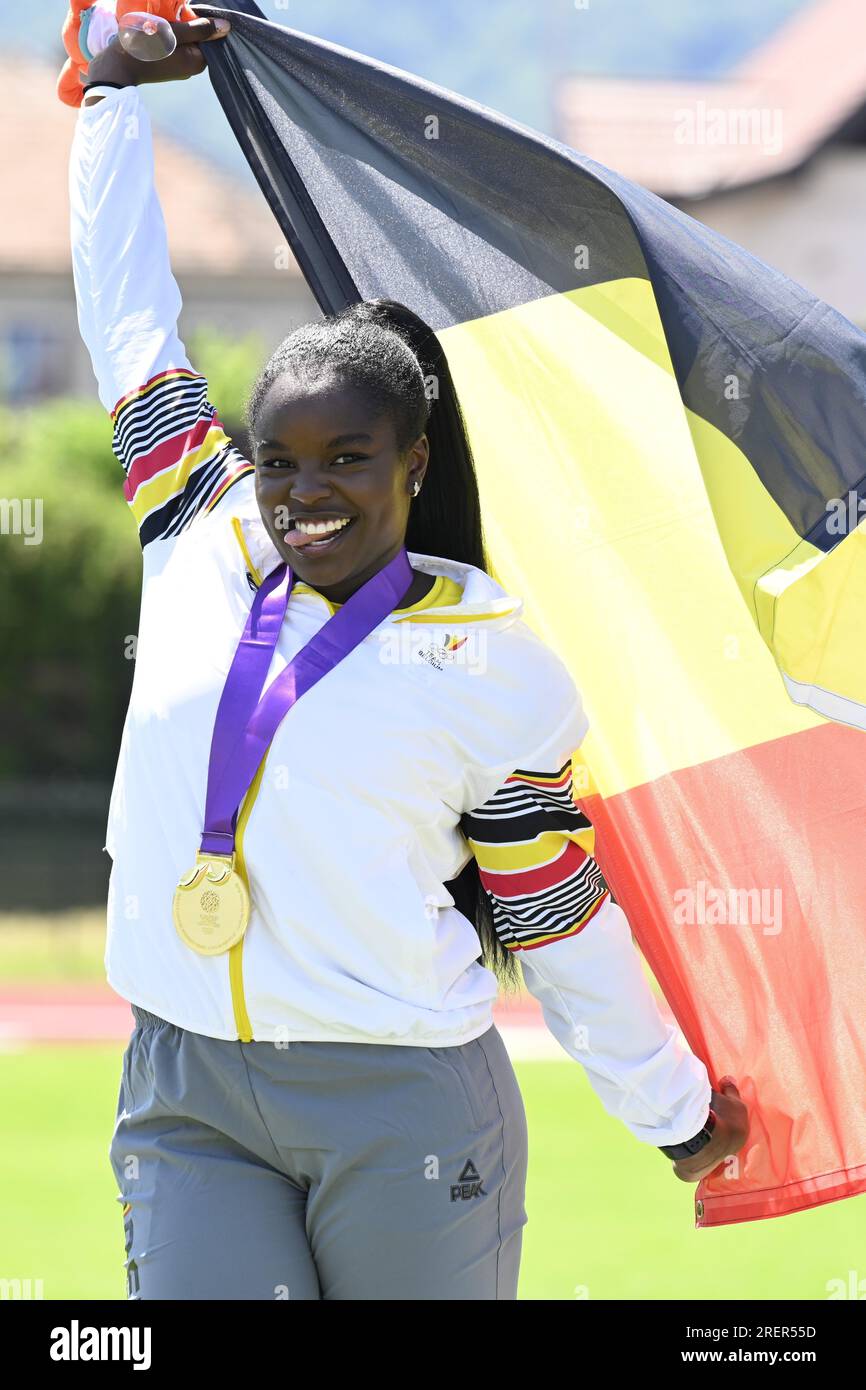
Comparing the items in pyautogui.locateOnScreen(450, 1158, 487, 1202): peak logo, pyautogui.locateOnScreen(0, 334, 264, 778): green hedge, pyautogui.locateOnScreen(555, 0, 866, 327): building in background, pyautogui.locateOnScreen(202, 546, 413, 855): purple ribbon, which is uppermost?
pyautogui.locateOnScreen(555, 0, 866, 327): building in background

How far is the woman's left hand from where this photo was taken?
2762 mm

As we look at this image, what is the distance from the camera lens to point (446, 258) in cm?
306

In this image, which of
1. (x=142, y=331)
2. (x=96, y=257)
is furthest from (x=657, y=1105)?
(x=96, y=257)

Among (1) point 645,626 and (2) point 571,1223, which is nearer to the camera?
(1) point 645,626

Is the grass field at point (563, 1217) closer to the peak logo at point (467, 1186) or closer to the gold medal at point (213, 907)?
the peak logo at point (467, 1186)

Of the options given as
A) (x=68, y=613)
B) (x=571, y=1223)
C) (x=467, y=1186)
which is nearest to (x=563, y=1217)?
(x=571, y=1223)

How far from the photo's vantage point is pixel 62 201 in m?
26.0

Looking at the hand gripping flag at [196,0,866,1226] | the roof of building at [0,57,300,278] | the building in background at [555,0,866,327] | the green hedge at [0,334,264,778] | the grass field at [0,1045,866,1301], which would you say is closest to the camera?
the hand gripping flag at [196,0,866,1226]

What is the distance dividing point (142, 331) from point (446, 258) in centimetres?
62

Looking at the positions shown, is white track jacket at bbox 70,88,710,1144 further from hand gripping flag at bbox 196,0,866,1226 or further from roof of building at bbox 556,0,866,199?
roof of building at bbox 556,0,866,199

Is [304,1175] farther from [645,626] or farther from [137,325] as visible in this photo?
[137,325]

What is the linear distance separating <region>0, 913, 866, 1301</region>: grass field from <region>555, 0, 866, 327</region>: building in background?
14404 millimetres

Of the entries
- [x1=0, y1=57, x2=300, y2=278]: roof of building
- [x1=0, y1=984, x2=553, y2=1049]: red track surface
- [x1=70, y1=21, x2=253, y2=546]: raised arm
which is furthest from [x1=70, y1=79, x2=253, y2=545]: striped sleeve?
[x1=0, y1=57, x2=300, y2=278]: roof of building

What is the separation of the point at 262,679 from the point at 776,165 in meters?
20.9
